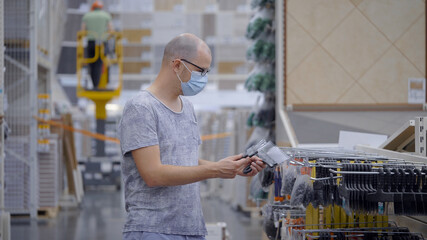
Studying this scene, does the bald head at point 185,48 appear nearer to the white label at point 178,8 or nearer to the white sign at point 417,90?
the white sign at point 417,90

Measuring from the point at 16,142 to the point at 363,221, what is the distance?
20.6 feet

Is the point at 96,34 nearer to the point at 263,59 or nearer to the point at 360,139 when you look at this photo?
the point at 263,59

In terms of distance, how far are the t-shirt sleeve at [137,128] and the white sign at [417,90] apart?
3498 millimetres

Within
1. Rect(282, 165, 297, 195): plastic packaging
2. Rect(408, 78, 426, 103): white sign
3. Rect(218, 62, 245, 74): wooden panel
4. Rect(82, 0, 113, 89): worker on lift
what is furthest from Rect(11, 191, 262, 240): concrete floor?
Rect(218, 62, 245, 74): wooden panel

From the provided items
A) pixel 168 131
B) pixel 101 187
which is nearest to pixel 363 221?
pixel 168 131

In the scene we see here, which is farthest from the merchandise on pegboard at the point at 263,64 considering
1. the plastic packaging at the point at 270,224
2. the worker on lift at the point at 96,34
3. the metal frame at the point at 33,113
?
the worker on lift at the point at 96,34

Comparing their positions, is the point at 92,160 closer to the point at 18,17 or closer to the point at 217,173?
the point at 18,17

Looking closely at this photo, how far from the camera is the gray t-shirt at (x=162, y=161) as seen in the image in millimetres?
2486

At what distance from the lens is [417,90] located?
210 inches

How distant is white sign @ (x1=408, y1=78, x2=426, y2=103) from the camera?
17.5ft

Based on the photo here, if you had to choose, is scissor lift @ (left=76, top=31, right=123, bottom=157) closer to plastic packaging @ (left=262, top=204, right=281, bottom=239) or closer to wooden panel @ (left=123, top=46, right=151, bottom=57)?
wooden panel @ (left=123, top=46, right=151, bottom=57)

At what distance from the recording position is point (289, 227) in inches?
118

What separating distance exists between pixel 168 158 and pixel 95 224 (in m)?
6.14

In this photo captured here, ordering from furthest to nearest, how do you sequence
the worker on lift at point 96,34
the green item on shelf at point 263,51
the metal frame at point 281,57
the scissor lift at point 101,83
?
the worker on lift at point 96,34
the scissor lift at point 101,83
the green item on shelf at point 263,51
the metal frame at point 281,57
